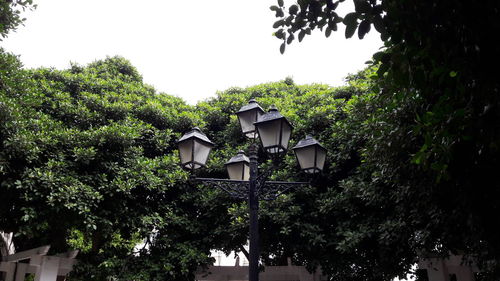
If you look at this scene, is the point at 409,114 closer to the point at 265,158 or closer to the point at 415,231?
the point at 415,231

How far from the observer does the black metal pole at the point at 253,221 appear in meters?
4.21

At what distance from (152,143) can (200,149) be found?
562 centimetres

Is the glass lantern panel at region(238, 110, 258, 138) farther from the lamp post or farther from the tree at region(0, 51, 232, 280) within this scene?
the tree at region(0, 51, 232, 280)

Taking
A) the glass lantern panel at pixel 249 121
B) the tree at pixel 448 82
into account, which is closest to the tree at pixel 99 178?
the glass lantern panel at pixel 249 121

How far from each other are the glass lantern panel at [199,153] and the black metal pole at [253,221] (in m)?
0.60

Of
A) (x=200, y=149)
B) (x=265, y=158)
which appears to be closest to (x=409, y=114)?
(x=200, y=149)

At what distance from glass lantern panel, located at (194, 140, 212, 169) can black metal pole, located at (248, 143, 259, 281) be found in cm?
60

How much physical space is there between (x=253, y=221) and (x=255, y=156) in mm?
846

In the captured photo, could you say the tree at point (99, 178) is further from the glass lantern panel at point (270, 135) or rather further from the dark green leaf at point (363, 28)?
the dark green leaf at point (363, 28)

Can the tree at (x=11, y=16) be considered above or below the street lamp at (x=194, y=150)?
above

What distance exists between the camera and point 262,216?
830 cm

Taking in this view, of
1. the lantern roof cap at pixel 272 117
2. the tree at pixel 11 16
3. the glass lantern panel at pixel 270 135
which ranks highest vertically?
the tree at pixel 11 16

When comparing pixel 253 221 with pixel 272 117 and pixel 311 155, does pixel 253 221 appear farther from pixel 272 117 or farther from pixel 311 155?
pixel 272 117

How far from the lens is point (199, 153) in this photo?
4.84 metres
